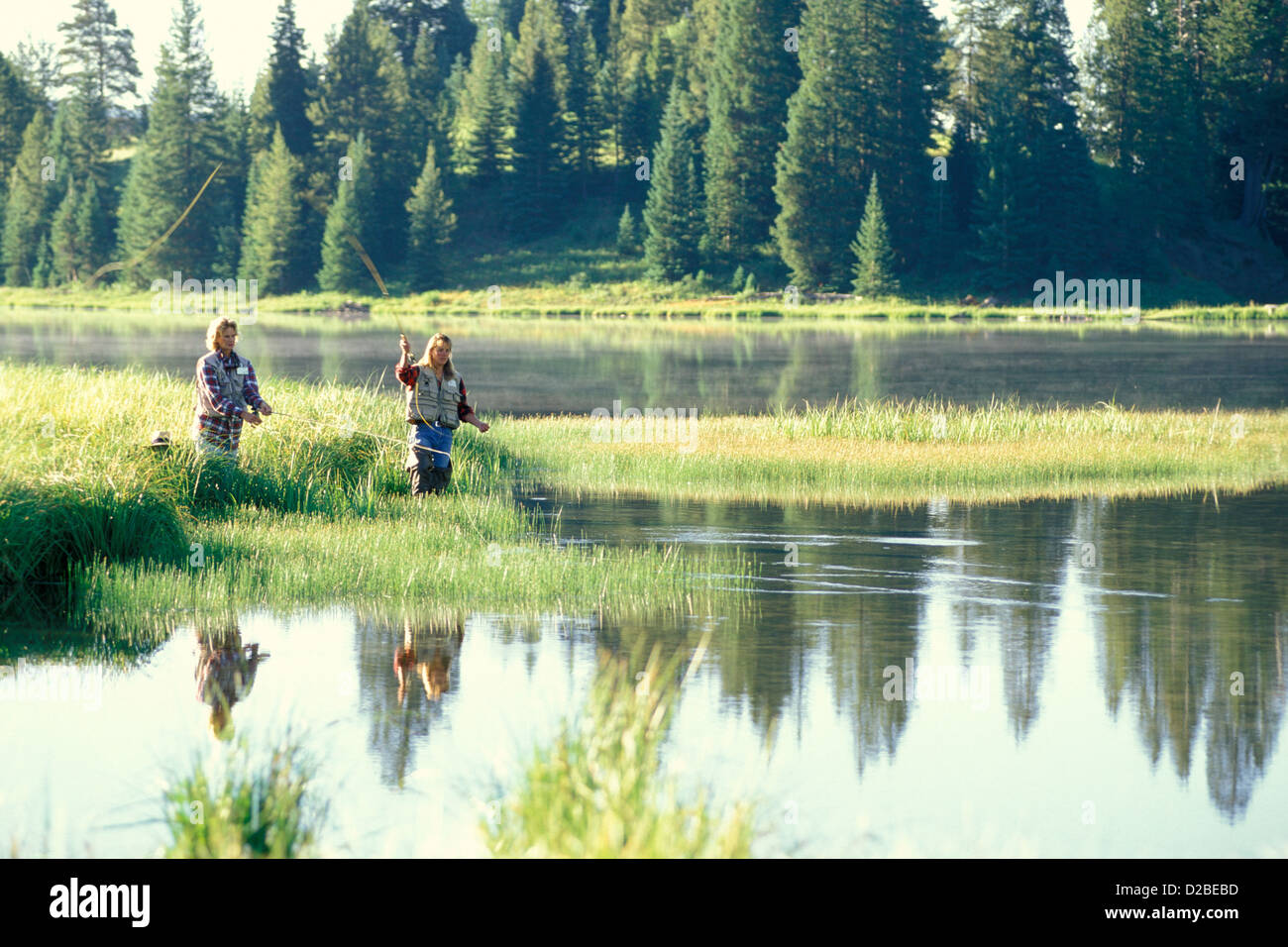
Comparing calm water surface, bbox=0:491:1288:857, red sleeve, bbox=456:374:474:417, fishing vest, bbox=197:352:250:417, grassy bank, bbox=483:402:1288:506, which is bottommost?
calm water surface, bbox=0:491:1288:857

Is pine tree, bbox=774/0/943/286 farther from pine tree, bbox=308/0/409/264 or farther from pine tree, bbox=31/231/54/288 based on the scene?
pine tree, bbox=31/231/54/288

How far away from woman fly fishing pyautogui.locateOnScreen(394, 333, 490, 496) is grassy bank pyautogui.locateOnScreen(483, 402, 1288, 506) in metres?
4.51

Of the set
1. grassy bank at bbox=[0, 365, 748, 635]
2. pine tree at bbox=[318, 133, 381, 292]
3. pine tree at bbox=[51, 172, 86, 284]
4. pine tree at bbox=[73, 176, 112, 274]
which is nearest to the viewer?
grassy bank at bbox=[0, 365, 748, 635]

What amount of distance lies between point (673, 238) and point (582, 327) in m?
13.4

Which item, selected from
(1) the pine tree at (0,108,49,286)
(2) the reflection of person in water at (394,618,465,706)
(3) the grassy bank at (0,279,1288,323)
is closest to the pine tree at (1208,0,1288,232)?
(3) the grassy bank at (0,279,1288,323)

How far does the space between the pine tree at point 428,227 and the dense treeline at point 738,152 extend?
13 cm

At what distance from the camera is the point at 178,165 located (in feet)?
310

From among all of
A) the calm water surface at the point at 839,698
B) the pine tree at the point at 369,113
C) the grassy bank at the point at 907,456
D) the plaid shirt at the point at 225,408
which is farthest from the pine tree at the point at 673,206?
the plaid shirt at the point at 225,408

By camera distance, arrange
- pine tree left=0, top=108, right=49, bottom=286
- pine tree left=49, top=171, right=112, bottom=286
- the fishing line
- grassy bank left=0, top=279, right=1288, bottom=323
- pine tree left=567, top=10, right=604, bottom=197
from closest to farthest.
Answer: the fishing line
grassy bank left=0, top=279, right=1288, bottom=323
pine tree left=49, top=171, right=112, bottom=286
pine tree left=567, top=10, right=604, bottom=197
pine tree left=0, top=108, right=49, bottom=286

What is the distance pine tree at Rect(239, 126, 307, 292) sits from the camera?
8981cm
